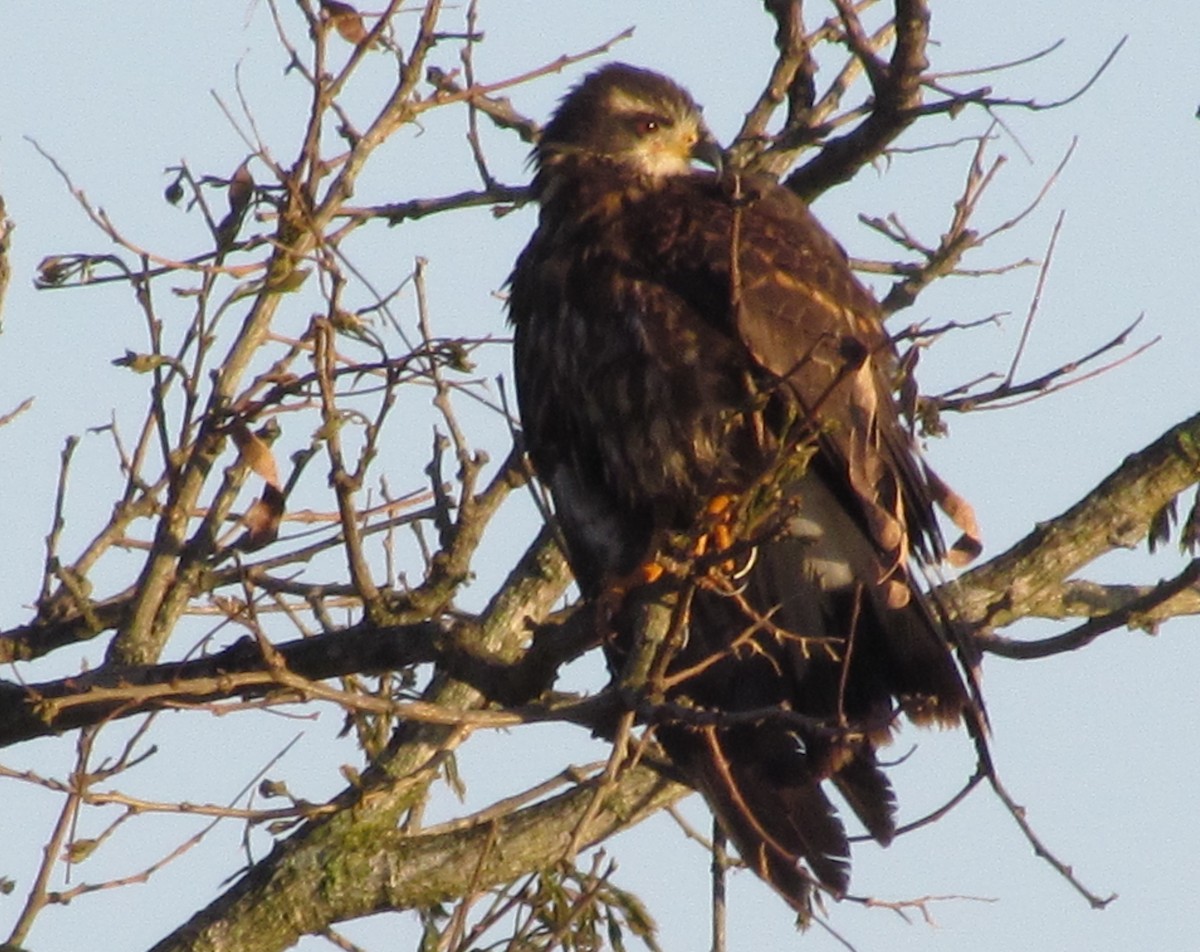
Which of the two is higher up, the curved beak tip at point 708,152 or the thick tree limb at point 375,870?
the curved beak tip at point 708,152

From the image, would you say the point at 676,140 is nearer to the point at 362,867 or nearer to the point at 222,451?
the point at 222,451

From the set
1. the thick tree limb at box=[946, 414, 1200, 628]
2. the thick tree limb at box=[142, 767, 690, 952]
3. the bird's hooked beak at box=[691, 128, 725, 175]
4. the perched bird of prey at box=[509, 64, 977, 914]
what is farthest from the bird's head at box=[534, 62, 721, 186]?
the thick tree limb at box=[142, 767, 690, 952]

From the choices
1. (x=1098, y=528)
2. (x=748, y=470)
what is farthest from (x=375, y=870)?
(x=1098, y=528)

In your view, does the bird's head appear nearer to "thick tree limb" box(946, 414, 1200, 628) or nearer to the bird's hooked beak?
the bird's hooked beak

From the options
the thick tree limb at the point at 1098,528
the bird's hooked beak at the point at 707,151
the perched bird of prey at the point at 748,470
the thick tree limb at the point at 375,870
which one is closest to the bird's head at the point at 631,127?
the bird's hooked beak at the point at 707,151

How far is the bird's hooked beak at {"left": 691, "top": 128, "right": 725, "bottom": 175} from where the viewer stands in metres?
4.86

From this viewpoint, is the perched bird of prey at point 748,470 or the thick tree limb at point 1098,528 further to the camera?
the thick tree limb at point 1098,528

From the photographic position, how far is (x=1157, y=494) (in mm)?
4582

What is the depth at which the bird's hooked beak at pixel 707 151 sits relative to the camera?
15.9 feet

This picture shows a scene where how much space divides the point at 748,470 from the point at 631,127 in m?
1.26

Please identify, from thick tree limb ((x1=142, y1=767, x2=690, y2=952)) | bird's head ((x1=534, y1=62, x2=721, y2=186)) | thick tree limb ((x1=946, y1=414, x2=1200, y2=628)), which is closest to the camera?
thick tree limb ((x1=946, y1=414, x2=1200, y2=628))

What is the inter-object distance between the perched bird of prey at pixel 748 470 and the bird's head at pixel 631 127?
0.62 feet

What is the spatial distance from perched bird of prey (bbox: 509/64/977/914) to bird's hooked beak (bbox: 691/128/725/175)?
0.64 ft

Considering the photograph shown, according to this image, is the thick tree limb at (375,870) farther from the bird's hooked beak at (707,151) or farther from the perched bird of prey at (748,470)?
the bird's hooked beak at (707,151)
